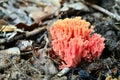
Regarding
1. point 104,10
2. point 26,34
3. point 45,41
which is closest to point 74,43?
point 45,41

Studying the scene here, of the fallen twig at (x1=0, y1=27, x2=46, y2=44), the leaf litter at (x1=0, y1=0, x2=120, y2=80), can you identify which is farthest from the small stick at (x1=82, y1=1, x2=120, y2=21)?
the fallen twig at (x1=0, y1=27, x2=46, y2=44)

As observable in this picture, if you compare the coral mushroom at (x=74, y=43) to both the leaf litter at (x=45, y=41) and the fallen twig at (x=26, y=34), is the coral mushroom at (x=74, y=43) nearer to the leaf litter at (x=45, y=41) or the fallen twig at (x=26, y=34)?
the leaf litter at (x=45, y=41)

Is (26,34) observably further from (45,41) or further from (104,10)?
(104,10)

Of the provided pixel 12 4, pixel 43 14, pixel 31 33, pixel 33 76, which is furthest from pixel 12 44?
pixel 12 4

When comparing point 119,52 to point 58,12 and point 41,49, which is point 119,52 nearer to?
point 41,49

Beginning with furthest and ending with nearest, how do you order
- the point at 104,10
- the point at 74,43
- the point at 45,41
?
the point at 104,10
the point at 45,41
the point at 74,43

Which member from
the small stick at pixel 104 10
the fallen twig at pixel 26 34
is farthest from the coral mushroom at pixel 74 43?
the small stick at pixel 104 10

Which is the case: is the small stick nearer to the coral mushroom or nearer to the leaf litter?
the leaf litter
